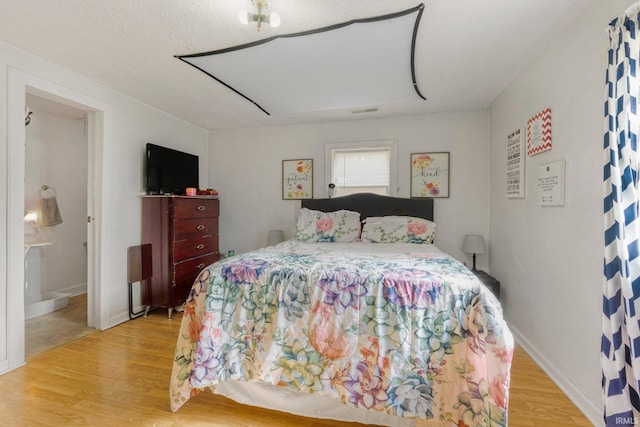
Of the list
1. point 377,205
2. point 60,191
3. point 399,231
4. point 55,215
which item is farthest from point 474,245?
point 60,191

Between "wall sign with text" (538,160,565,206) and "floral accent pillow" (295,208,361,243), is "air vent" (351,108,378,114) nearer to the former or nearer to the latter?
"floral accent pillow" (295,208,361,243)

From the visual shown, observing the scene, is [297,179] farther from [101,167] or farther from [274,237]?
[101,167]

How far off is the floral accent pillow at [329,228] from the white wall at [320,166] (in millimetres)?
615

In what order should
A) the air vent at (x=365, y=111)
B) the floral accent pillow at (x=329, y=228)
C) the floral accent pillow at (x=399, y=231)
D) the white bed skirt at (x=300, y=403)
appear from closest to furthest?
the white bed skirt at (x=300, y=403) < the floral accent pillow at (x=399, y=231) < the floral accent pillow at (x=329, y=228) < the air vent at (x=365, y=111)

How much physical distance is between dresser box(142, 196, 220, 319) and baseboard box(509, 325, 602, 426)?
3244 mm

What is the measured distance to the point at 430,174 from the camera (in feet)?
11.0

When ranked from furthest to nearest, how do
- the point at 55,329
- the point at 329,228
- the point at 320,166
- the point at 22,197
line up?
the point at 320,166, the point at 329,228, the point at 55,329, the point at 22,197

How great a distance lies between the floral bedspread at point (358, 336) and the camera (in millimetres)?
1263

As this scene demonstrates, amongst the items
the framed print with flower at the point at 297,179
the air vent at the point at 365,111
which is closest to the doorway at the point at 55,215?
the framed print with flower at the point at 297,179

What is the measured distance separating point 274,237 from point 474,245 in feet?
7.74

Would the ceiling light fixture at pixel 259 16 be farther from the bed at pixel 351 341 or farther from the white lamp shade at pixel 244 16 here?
the bed at pixel 351 341

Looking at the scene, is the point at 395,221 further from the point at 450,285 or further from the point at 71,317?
the point at 71,317

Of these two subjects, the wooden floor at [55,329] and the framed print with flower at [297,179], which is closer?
the wooden floor at [55,329]

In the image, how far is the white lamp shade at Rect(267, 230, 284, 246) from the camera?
360 centimetres
